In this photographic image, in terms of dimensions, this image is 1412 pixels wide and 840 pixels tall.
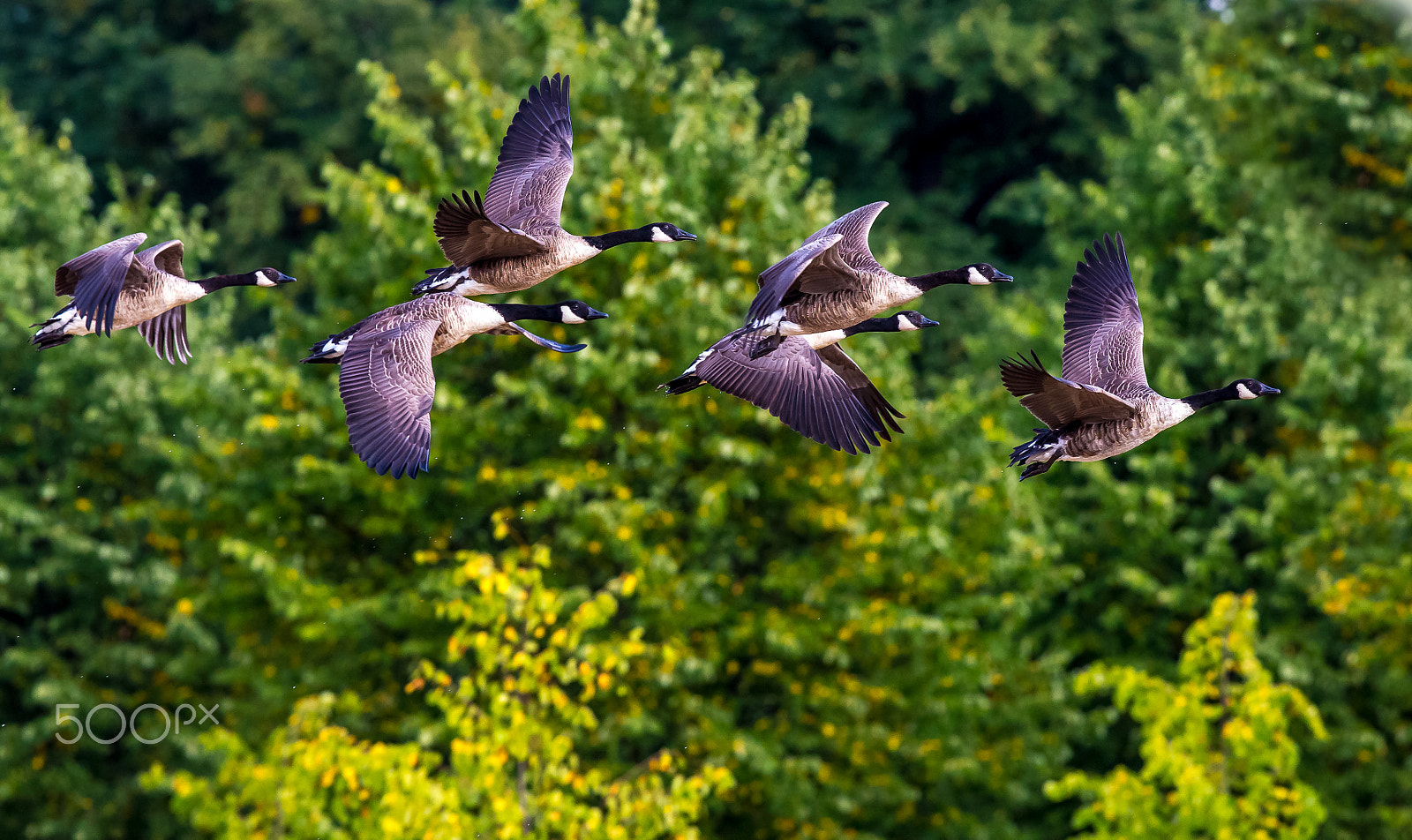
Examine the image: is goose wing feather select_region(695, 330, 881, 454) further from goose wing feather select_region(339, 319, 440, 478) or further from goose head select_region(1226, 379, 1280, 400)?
goose head select_region(1226, 379, 1280, 400)

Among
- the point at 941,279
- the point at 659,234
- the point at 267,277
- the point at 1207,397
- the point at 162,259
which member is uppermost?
the point at 1207,397

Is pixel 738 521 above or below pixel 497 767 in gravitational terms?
above

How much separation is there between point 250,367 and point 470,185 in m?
3.55

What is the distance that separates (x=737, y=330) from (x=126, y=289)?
2.73 meters

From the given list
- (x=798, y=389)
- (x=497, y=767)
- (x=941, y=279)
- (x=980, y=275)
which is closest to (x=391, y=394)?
(x=798, y=389)

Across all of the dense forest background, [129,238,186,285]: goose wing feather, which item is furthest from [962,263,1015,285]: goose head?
the dense forest background

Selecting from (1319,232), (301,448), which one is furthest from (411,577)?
(1319,232)

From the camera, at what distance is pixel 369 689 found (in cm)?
1866

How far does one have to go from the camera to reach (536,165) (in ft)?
30.3

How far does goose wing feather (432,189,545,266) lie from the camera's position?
7008 mm

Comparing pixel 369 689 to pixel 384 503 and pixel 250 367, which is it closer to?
pixel 384 503

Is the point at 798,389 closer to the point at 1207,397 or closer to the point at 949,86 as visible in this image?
the point at 1207,397

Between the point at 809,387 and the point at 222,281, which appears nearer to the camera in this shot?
the point at 222,281

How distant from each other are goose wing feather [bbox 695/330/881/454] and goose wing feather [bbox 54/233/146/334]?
2.59 metres
